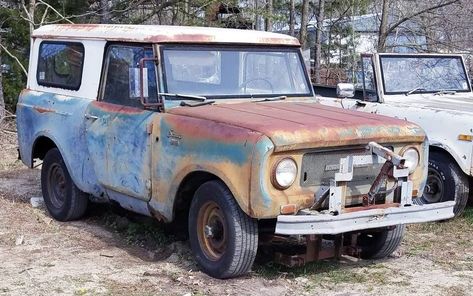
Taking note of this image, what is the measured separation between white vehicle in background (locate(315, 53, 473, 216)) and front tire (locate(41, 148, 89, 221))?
286 cm

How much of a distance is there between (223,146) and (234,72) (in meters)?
1.31

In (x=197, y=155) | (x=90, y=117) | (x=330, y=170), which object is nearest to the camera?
(x=330, y=170)

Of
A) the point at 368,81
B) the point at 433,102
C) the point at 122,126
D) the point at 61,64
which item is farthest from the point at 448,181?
the point at 61,64

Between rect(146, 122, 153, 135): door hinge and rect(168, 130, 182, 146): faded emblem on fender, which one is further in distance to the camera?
rect(146, 122, 153, 135): door hinge

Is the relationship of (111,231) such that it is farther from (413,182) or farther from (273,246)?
(413,182)

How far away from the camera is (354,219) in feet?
16.4

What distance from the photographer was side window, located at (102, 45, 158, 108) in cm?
593

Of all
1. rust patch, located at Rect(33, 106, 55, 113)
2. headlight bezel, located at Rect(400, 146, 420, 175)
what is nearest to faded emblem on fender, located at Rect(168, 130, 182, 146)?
headlight bezel, located at Rect(400, 146, 420, 175)

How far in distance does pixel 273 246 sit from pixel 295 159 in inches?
48.9

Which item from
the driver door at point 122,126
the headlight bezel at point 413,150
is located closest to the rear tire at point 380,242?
the headlight bezel at point 413,150

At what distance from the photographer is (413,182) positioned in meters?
5.66

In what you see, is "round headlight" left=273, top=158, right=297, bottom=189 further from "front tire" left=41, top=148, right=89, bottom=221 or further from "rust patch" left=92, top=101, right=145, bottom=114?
"front tire" left=41, top=148, right=89, bottom=221

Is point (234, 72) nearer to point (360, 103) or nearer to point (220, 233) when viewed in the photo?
point (220, 233)

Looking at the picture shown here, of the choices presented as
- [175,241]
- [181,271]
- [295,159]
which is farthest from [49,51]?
[295,159]
